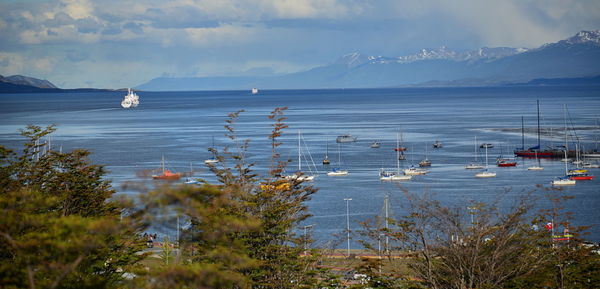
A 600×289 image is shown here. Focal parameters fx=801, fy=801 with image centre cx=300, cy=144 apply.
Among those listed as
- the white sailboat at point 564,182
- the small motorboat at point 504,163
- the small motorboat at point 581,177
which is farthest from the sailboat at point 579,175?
the small motorboat at point 504,163

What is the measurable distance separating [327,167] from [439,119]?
69.9 meters

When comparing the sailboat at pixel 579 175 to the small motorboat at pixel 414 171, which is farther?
the small motorboat at pixel 414 171

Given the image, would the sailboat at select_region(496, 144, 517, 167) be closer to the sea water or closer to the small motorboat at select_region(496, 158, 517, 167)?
the small motorboat at select_region(496, 158, 517, 167)

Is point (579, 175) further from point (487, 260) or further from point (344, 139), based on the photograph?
point (487, 260)

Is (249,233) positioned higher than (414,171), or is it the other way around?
(414,171)

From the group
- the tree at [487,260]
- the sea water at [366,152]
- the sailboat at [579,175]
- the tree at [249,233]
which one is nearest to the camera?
the tree at [249,233]

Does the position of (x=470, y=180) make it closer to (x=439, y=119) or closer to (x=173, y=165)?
(x=173, y=165)

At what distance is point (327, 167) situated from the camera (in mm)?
73938

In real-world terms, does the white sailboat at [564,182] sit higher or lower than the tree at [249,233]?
lower

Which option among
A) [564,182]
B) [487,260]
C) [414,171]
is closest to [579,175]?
[564,182]

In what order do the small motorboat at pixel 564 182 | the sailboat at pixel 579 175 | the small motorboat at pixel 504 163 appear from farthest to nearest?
the small motorboat at pixel 504 163
the sailboat at pixel 579 175
the small motorboat at pixel 564 182

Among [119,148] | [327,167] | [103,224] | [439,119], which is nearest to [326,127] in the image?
[439,119]

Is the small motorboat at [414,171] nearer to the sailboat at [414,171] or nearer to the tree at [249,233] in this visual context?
the sailboat at [414,171]

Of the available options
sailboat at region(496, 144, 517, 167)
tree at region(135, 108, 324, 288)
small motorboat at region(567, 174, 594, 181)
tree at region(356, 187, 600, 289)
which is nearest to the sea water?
small motorboat at region(567, 174, 594, 181)
